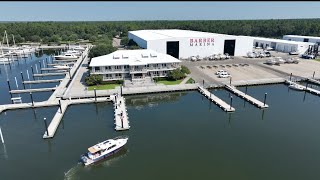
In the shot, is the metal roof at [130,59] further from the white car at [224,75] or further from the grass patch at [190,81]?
the white car at [224,75]

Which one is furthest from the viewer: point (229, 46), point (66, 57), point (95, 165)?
point (66, 57)

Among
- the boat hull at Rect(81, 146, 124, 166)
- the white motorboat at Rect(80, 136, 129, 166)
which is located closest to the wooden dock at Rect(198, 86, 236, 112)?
the white motorboat at Rect(80, 136, 129, 166)

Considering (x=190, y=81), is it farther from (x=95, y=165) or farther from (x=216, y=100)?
(x=95, y=165)

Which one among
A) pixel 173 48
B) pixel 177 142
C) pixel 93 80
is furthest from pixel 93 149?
pixel 173 48

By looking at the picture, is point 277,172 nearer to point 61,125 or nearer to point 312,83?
point 61,125

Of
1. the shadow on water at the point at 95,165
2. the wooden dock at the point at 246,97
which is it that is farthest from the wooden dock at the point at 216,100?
the shadow on water at the point at 95,165

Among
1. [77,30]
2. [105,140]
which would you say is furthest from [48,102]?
[77,30]
